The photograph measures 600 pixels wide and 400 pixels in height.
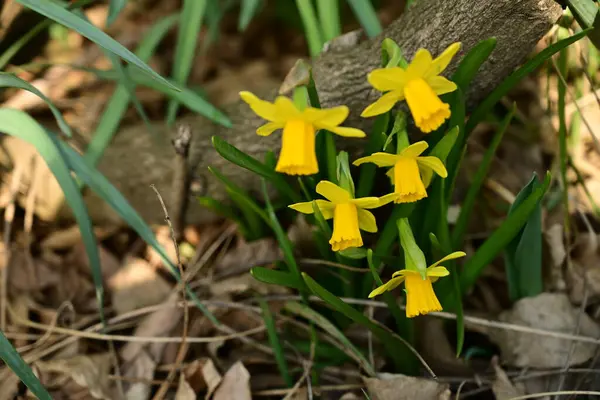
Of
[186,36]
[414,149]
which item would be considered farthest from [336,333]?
[186,36]

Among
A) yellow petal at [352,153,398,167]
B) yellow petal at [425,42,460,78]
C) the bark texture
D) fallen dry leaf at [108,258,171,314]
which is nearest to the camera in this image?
yellow petal at [425,42,460,78]

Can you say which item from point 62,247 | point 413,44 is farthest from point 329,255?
point 62,247

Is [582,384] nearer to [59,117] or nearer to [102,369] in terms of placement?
[102,369]

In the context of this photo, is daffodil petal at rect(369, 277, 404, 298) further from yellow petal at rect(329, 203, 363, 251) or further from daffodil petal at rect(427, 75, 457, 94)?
daffodil petal at rect(427, 75, 457, 94)

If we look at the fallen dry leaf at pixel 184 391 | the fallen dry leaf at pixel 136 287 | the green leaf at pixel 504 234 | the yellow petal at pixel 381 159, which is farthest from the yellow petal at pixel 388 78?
the fallen dry leaf at pixel 136 287

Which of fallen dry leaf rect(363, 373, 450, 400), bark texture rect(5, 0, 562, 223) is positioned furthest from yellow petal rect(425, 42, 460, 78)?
fallen dry leaf rect(363, 373, 450, 400)

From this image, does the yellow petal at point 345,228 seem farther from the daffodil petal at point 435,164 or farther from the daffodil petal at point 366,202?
the daffodil petal at point 435,164
